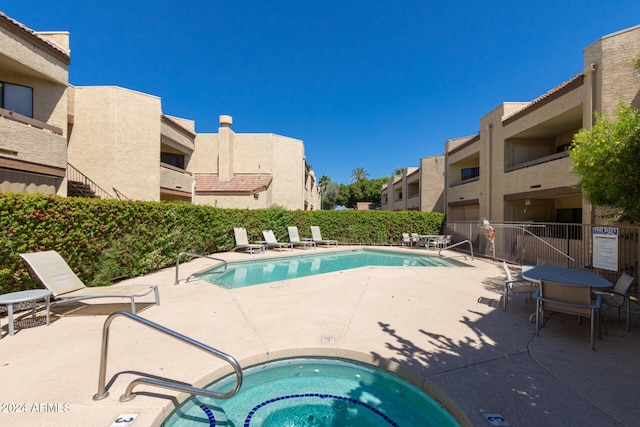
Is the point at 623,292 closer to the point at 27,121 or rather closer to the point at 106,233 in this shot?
the point at 106,233

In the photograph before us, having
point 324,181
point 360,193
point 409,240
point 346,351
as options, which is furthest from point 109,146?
point 360,193

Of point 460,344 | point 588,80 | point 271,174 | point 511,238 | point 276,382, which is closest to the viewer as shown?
point 276,382

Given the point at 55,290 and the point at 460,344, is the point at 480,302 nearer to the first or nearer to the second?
the point at 460,344

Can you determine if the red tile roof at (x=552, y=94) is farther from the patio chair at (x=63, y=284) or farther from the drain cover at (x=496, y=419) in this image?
the patio chair at (x=63, y=284)

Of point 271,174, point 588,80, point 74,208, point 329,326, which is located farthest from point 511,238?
point 271,174

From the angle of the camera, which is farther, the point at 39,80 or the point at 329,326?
the point at 39,80

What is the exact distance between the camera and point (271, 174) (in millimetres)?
22750

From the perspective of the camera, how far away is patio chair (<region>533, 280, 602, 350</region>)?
13.0ft

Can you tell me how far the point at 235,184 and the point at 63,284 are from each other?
16565mm

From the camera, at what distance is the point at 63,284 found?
494 cm

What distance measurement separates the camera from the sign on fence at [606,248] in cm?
635

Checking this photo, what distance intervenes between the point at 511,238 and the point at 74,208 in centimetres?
1555

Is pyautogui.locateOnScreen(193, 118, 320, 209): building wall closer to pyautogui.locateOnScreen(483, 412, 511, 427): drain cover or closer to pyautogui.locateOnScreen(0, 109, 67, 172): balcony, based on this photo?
pyautogui.locateOnScreen(0, 109, 67, 172): balcony

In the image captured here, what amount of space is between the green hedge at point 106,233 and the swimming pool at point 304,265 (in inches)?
72.8
